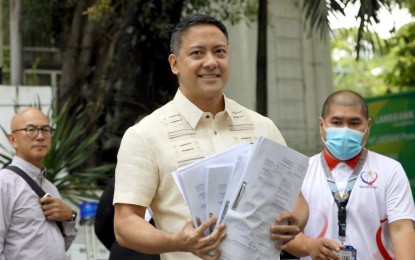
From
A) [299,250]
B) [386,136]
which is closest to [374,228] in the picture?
[299,250]

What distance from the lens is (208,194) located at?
10.8 ft

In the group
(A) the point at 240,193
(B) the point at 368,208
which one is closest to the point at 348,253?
(B) the point at 368,208

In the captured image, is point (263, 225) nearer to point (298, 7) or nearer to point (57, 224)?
point (57, 224)

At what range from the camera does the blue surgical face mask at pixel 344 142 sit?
197 inches

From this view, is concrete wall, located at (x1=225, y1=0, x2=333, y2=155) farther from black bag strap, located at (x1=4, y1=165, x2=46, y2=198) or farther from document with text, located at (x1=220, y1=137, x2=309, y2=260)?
document with text, located at (x1=220, y1=137, x2=309, y2=260)

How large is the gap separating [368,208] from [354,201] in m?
0.08

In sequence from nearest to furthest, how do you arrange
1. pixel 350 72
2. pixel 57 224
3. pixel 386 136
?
pixel 57 224, pixel 386 136, pixel 350 72

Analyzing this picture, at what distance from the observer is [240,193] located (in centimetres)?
324

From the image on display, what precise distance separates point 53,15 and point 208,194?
9789 millimetres

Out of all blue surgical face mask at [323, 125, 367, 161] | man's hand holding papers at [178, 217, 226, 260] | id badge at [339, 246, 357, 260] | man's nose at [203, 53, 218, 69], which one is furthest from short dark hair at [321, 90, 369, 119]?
man's hand holding papers at [178, 217, 226, 260]

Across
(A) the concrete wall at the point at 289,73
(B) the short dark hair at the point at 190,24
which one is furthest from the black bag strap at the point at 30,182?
(A) the concrete wall at the point at 289,73

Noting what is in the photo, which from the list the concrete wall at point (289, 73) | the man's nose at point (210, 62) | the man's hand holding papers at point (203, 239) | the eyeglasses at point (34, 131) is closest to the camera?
the man's hand holding papers at point (203, 239)

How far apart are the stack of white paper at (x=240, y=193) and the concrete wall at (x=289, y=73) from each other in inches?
434

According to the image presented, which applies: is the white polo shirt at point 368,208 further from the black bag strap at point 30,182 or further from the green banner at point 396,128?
the green banner at point 396,128
